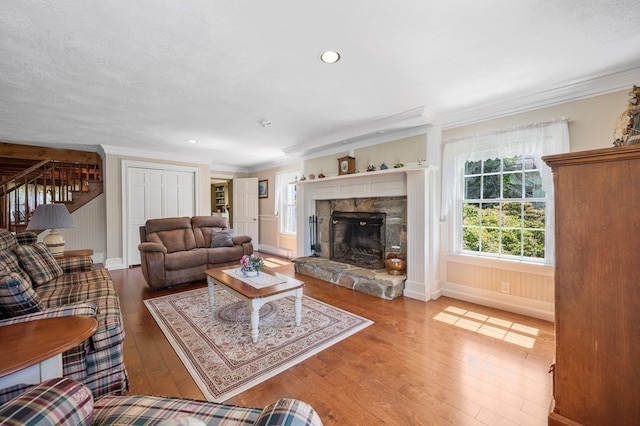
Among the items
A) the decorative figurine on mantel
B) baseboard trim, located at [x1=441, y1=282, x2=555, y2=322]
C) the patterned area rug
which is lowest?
the patterned area rug

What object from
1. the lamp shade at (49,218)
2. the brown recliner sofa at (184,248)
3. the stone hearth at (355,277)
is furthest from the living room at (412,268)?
the lamp shade at (49,218)

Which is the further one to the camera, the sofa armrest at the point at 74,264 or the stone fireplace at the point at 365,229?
the stone fireplace at the point at 365,229

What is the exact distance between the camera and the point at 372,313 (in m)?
2.96

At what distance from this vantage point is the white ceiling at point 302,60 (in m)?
1.62

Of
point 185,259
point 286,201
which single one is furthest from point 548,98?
point 286,201

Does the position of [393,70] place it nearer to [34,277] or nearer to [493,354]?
[493,354]

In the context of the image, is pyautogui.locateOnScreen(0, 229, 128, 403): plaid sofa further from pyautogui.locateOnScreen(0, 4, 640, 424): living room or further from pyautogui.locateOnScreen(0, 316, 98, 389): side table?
pyautogui.locateOnScreen(0, 4, 640, 424): living room

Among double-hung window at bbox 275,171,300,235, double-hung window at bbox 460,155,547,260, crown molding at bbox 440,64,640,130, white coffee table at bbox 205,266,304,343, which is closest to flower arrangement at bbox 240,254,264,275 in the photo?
white coffee table at bbox 205,266,304,343

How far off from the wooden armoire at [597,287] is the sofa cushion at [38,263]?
3.84m

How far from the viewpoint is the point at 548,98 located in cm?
269

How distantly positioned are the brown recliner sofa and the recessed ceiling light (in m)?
3.25

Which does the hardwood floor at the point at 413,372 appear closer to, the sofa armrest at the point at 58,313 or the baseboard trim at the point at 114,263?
the sofa armrest at the point at 58,313

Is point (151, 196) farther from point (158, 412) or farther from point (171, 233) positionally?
point (158, 412)

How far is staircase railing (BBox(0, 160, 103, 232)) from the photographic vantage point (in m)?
4.53
